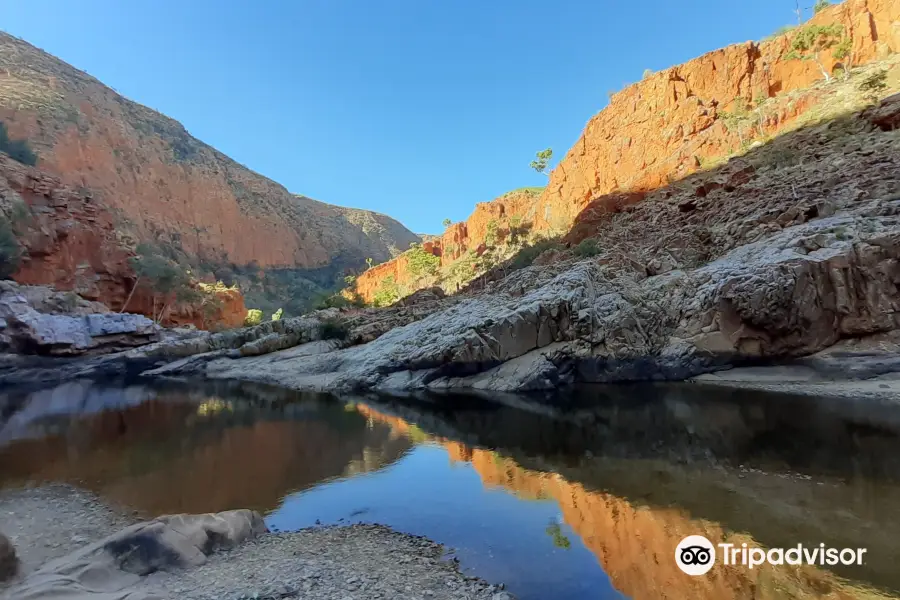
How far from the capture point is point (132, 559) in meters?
5.80

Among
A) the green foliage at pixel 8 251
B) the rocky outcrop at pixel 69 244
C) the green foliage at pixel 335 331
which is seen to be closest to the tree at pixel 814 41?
the green foliage at pixel 335 331

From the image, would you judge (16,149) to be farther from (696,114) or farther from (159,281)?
(696,114)

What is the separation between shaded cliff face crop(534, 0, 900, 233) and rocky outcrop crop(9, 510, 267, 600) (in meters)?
46.6

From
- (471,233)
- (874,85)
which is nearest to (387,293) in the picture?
(471,233)

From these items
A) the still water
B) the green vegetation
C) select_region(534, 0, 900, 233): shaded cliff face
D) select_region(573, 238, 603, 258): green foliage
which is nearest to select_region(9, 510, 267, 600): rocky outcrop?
the still water

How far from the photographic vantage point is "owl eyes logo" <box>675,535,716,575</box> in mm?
6133

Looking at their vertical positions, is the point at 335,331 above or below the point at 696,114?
below

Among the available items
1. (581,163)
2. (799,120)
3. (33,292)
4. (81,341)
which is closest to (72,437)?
(81,341)

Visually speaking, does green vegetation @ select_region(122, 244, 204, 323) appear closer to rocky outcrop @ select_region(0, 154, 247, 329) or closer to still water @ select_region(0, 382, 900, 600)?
rocky outcrop @ select_region(0, 154, 247, 329)

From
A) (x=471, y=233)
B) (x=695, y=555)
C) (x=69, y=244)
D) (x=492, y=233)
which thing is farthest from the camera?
(x=471, y=233)

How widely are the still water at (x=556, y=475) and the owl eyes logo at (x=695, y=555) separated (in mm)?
151

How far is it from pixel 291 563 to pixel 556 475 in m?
6.33

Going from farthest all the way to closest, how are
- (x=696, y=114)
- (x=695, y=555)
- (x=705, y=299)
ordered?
(x=696, y=114) → (x=705, y=299) → (x=695, y=555)

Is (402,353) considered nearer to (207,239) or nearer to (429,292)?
(429,292)
